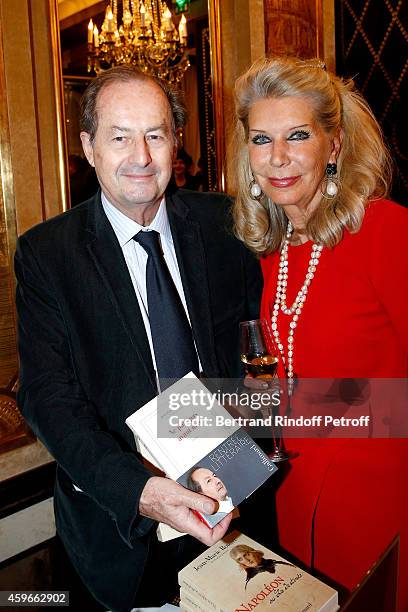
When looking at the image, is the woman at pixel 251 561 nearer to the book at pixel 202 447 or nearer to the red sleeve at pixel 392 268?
the book at pixel 202 447

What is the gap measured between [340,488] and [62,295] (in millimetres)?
919

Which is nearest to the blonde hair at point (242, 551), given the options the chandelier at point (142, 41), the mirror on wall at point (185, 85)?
the mirror on wall at point (185, 85)

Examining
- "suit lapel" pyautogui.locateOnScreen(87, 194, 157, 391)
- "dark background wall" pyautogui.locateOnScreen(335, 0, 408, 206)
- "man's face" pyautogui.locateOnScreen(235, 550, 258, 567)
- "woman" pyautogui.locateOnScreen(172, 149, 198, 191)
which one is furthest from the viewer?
"dark background wall" pyautogui.locateOnScreen(335, 0, 408, 206)

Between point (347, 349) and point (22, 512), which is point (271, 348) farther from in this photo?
point (22, 512)

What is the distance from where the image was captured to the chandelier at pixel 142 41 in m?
3.67

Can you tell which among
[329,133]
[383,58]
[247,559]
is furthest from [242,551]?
[383,58]

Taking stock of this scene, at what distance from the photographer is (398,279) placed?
67.3 inches

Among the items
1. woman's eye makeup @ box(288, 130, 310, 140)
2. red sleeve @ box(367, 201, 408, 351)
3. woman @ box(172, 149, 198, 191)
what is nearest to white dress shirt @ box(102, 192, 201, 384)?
woman's eye makeup @ box(288, 130, 310, 140)

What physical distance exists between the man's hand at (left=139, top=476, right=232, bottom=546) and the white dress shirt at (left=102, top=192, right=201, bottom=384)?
1.74ft

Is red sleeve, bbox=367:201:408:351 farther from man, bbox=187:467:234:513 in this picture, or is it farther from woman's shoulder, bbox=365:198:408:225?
man, bbox=187:467:234:513

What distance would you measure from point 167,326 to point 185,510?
0.64m

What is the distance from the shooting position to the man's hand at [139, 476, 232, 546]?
50.8 inches

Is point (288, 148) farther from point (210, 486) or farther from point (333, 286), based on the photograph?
point (210, 486)

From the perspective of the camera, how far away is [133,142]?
1.84 meters
